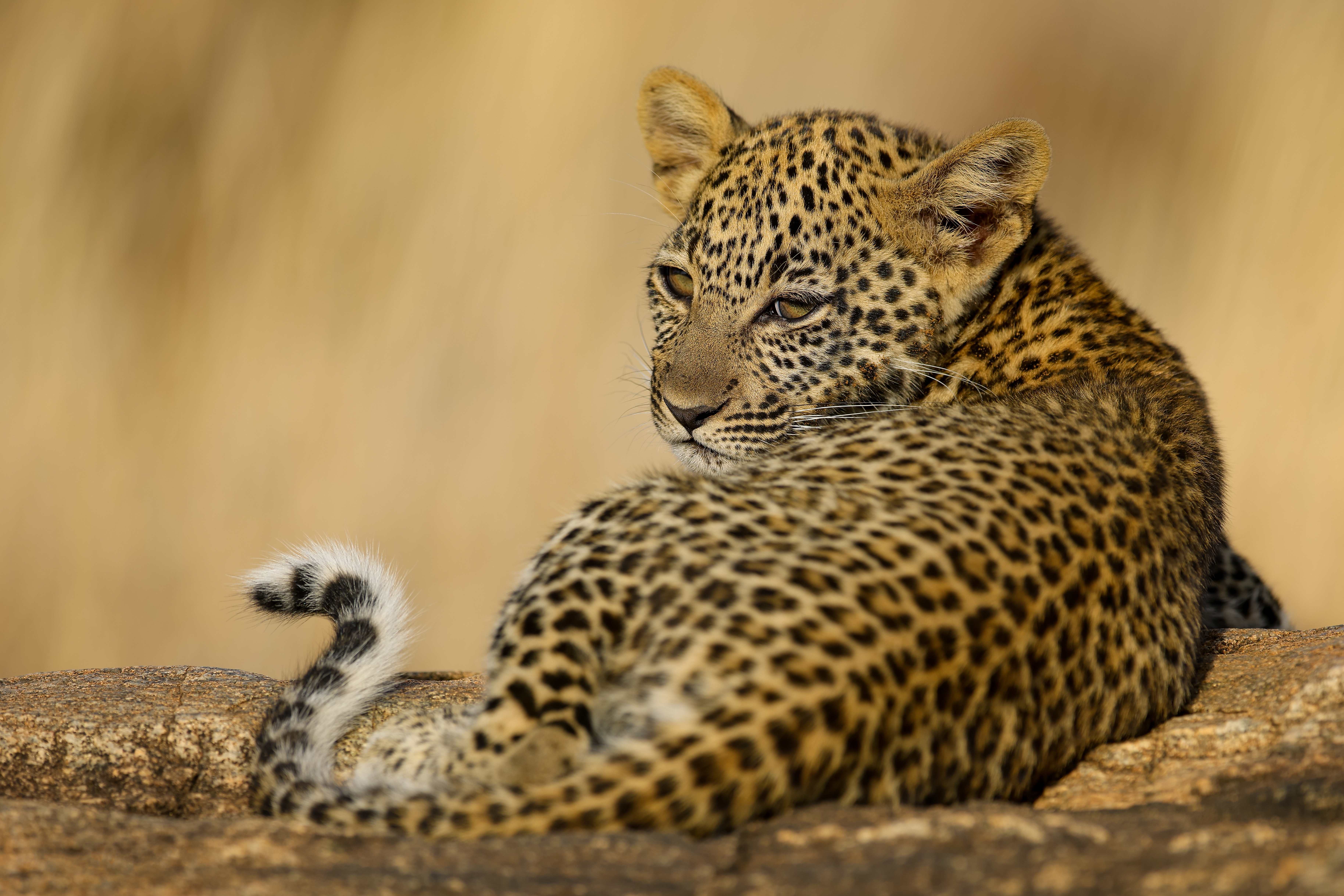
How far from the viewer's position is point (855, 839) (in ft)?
8.82

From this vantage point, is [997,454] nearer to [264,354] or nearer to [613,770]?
[613,770]

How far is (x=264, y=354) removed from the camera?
25.7ft

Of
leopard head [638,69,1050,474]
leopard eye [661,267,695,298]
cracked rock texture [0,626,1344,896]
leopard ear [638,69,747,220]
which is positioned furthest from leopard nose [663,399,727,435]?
cracked rock texture [0,626,1344,896]

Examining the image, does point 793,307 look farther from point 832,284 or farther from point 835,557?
point 835,557

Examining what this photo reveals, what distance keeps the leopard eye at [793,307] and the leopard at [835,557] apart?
0.04 ft

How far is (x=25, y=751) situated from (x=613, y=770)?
2508 millimetres

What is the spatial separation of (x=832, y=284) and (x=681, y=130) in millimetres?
1511

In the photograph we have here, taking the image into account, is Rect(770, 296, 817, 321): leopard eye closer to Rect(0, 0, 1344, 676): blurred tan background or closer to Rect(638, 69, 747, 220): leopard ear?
Rect(638, 69, 747, 220): leopard ear

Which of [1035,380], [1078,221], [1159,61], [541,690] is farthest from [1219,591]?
[1159,61]

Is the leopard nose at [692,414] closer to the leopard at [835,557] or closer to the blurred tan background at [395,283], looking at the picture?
the leopard at [835,557]

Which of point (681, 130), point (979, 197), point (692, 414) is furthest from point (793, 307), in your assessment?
point (681, 130)

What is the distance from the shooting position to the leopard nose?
5012mm

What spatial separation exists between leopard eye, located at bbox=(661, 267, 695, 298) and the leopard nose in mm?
684

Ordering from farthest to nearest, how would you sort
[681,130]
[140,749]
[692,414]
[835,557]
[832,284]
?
[681,130] < [832,284] < [692,414] < [140,749] < [835,557]
